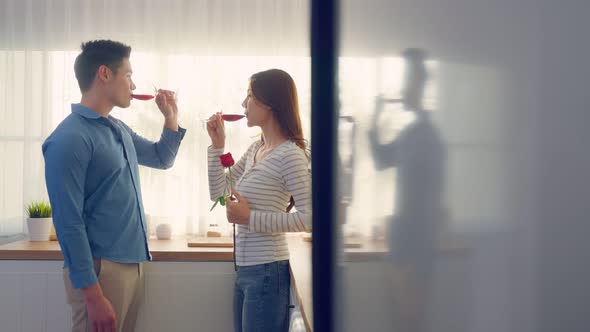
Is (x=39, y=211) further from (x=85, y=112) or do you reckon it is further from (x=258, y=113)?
(x=258, y=113)

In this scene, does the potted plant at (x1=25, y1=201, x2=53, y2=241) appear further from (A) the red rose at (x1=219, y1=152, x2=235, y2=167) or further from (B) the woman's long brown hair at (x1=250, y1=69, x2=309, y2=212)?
(B) the woman's long brown hair at (x1=250, y1=69, x2=309, y2=212)

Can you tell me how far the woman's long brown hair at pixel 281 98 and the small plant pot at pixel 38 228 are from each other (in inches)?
64.3

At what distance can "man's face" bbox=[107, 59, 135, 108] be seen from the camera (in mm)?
2222

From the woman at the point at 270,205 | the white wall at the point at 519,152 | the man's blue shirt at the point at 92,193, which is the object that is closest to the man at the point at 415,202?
the white wall at the point at 519,152

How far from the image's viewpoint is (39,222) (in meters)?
3.10

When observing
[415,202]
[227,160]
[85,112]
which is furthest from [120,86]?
[415,202]

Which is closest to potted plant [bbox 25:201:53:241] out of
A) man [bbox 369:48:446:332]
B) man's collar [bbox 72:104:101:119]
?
man's collar [bbox 72:104:101:119]

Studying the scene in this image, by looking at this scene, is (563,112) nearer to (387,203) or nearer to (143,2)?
(387,203)

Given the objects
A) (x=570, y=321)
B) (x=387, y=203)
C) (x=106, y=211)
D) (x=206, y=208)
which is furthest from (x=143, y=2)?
(x=570, y=321)

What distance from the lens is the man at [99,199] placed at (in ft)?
6.28

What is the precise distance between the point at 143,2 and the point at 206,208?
3.67 feet

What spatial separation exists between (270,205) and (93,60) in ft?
2.82

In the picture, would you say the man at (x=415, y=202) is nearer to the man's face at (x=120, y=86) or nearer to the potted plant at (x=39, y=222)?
the man's face at (x=120, y=86)

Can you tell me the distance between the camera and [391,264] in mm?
371
